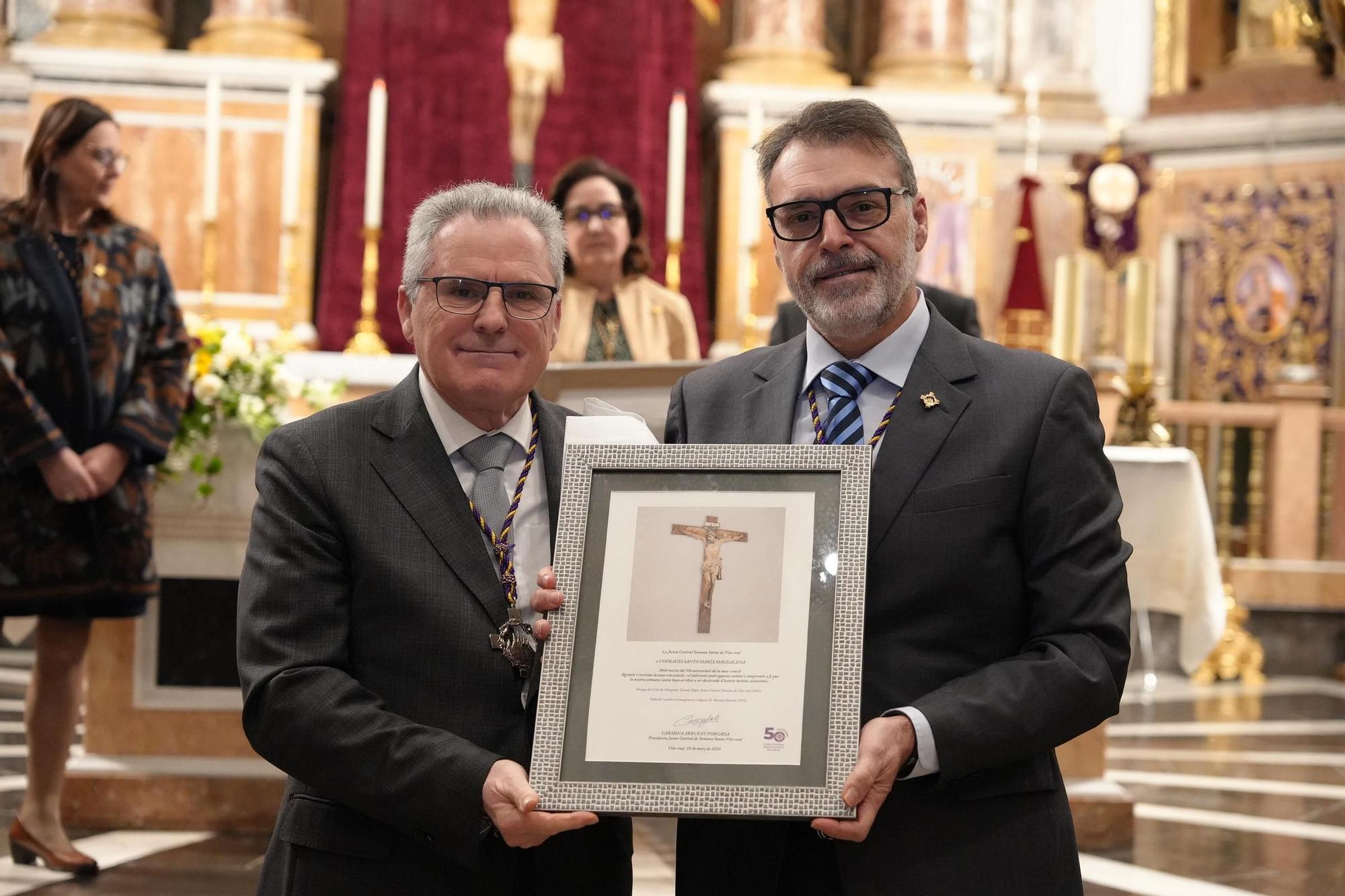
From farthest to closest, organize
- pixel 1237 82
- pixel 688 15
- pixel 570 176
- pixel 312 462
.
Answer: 1. pixel 1237 82
2. pixel 688 15
3. pixel 570 176
4. pixel 312 462

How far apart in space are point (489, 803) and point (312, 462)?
20.6 inches

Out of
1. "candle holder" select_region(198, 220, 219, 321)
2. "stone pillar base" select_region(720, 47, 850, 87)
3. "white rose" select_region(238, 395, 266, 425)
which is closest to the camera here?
"white rose" select_region(238, 395, 266, 425)

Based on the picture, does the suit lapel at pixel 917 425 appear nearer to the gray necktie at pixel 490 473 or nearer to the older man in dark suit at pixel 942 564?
the older man in dark suit at pixel 942 564

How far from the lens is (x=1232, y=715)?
7438 millimetres

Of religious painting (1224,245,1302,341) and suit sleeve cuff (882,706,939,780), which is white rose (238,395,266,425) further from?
religious painting (1224,245,1302,341)

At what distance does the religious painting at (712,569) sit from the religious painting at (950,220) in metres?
6.96

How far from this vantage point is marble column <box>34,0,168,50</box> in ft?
27.2

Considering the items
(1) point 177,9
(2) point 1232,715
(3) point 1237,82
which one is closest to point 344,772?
(2) point 1232,715

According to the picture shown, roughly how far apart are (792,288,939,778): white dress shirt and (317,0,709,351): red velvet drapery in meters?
6.30

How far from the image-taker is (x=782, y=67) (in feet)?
28.8

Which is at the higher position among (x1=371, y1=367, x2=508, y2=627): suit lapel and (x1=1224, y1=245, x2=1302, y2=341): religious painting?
(x1=1224, y1=245, x2=1302, y2=341): religious painting

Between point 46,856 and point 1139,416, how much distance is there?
3.79 meters

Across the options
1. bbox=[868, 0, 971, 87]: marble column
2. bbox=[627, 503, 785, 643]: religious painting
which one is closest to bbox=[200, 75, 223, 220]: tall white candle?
bbox=[868, 0, 971, 87]: marble column

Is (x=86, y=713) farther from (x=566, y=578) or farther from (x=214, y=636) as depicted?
(x=566, y=578)
